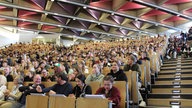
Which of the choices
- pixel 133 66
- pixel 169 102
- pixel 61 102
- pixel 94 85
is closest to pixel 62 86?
pixel 94 85

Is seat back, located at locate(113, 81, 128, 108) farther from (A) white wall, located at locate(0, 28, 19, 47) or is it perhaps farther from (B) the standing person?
(A) white wall, located at locate(0, 28, 19, 47)

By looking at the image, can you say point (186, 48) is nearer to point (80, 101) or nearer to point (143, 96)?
point (143, 96)

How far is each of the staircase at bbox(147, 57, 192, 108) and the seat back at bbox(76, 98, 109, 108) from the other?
202cm

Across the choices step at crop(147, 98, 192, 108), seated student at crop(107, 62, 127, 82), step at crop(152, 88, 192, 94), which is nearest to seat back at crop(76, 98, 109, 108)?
seated student at crop(107, 62, 127, 82)

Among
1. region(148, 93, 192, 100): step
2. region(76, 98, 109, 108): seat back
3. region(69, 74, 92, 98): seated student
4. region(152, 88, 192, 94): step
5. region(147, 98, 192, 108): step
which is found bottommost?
region(147, 98, 192, 108): step

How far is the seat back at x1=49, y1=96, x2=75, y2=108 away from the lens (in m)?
3.25

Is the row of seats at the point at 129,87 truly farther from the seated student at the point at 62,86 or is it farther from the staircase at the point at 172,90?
the staircase at the point at 172,90

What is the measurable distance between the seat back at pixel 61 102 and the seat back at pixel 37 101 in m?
0.11

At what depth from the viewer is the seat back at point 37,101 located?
354 centimetres

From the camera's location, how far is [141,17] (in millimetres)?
21719

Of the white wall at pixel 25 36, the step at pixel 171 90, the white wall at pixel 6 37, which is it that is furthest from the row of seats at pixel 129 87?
the white wall at pixel 25 36

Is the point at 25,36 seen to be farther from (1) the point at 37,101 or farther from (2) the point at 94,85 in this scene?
(1) the point at 37,101

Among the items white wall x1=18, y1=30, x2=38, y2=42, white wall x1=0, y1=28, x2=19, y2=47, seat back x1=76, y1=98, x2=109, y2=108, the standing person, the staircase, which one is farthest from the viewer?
white wall x1=18, y1=30, x2=38, y2=42

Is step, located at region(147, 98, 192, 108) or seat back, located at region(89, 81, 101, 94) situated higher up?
seat back, located at region(89, 81, 101, 94)
